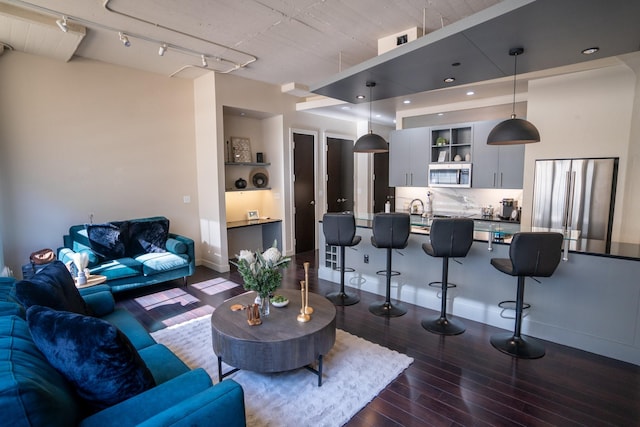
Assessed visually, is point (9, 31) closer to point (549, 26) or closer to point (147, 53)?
point (147, 53)

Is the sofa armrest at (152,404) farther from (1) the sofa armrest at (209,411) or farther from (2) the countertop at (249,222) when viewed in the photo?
(2) the countertop at (249,222)

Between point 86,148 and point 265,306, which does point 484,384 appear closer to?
point 265,306

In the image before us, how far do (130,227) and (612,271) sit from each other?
18.4 feet

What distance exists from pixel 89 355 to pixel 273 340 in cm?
109

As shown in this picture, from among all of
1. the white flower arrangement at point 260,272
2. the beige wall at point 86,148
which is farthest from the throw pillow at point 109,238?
the white flower arrangement at point 260,272

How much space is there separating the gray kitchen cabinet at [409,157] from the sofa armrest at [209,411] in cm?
553

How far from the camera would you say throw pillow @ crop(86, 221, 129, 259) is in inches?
173

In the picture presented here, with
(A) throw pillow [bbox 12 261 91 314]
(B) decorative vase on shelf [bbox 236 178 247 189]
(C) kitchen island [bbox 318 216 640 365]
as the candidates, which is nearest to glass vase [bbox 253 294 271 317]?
(A) throw pillow [bbox 12 261 91 314]

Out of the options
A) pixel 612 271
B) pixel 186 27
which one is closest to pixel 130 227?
pixel 186 27

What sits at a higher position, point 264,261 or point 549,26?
point 549,26

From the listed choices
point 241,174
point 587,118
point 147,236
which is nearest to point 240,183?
point 241,174

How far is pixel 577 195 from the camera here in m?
4.36

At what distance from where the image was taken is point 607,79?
415 centimetres

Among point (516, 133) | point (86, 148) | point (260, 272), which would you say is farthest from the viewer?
point (86, 148)
